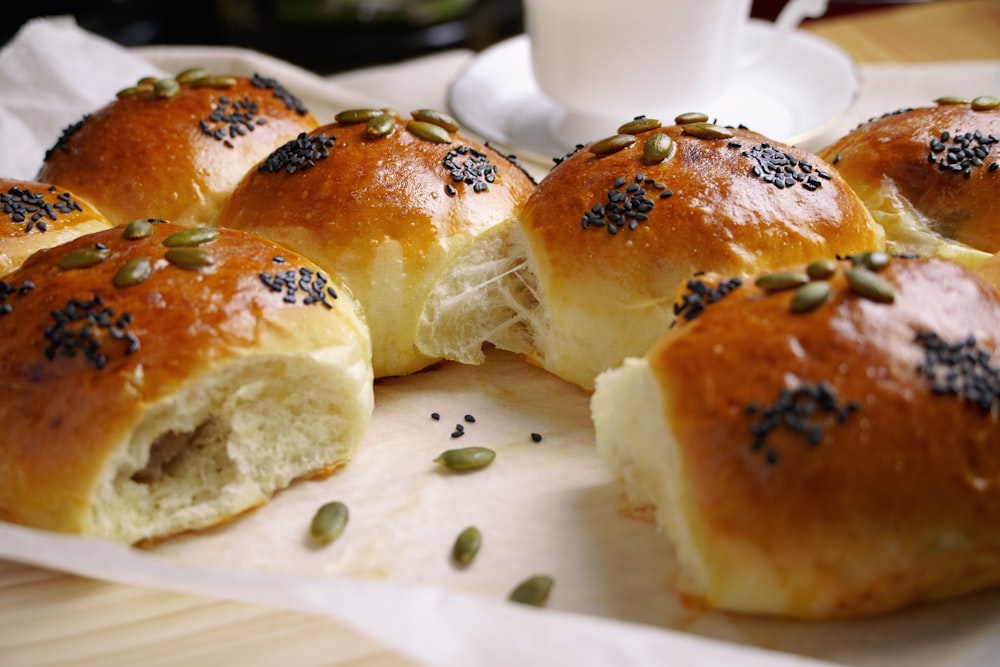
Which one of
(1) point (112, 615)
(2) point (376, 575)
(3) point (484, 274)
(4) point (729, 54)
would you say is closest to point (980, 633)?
(2) point (376, 575)

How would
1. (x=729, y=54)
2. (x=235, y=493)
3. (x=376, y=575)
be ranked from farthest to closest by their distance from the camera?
(x=729, y=54), (x=235, y=493), (x=376, y=575)

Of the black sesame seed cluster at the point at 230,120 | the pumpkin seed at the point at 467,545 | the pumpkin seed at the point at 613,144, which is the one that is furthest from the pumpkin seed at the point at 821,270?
the black sesame seed cluster at the point at 230,120

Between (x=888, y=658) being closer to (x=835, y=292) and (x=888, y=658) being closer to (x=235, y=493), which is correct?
(x=835, y=292)

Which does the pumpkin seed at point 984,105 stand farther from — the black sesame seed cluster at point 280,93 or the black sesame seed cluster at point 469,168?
the black sesame seed cluster at point 280,93

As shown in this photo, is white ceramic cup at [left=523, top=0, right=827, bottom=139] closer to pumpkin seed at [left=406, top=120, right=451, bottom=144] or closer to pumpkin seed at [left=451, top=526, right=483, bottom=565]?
pumpkin seed at [left=406, top=120, right=451, bottom=144]

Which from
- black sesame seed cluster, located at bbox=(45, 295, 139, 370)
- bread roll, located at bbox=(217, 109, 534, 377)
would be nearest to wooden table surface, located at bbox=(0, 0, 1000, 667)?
black sesame seed cluster, located at bbox=(45, 295, 139, 370)

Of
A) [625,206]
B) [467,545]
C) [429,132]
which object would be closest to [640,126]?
[625,206]

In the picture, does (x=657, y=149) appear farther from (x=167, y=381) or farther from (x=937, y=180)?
(x=167, y=381)
